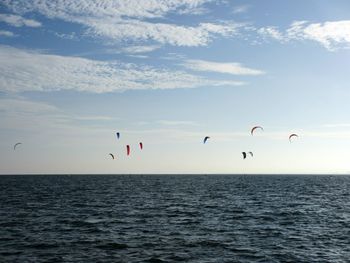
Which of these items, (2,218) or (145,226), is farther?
(2,218)

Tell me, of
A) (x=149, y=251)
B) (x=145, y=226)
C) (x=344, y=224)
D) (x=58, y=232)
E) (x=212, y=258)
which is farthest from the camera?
(x=344, y=224)

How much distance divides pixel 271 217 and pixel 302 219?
2.97 m

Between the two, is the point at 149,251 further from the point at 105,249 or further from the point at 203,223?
the point at 203,223

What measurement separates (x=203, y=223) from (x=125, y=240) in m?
10.4

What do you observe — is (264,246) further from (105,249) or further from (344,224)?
(344,224)

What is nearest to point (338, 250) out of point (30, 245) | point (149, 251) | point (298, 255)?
point (298, 255)

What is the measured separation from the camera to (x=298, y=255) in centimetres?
2572

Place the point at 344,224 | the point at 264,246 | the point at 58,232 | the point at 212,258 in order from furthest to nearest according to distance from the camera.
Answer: the point at 344,224, the point at 58,232, the point at 264,246, the point at 212,258

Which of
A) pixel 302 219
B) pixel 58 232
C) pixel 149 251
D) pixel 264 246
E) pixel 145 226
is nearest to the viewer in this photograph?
pixel 149 251

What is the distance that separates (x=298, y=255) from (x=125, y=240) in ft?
36.9

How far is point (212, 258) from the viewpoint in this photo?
79.4ft

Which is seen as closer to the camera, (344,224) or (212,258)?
(212,258)

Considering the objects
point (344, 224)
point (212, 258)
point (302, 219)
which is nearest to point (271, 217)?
point (302, 219)

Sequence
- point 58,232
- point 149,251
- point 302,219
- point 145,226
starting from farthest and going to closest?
point 302,219 < point 145,226 < point 58,232 < point 149,251
